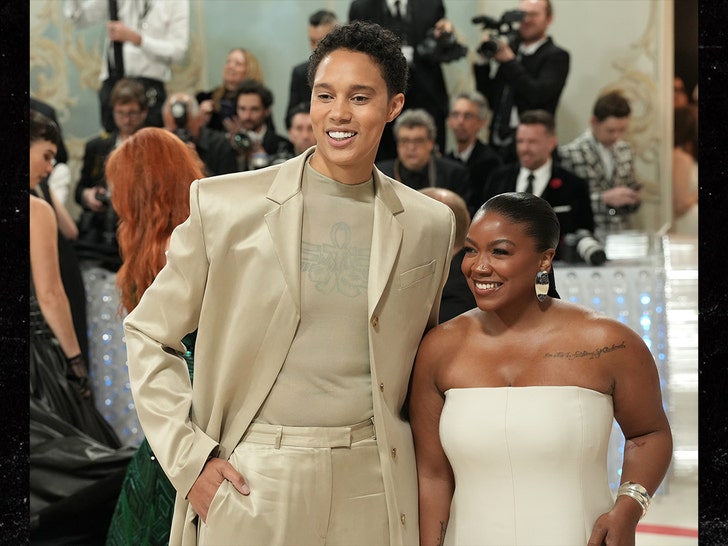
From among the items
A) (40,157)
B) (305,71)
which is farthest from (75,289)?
(305,71)

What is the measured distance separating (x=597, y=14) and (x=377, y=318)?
20.5 ft

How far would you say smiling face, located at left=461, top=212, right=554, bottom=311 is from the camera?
226cm

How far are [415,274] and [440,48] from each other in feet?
14.1

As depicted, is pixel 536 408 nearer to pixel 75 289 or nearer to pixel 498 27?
pixel 75 289

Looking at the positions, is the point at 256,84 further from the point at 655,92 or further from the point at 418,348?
the point at 418,348

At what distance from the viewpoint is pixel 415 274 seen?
237cm

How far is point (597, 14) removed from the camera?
7891 millimetres

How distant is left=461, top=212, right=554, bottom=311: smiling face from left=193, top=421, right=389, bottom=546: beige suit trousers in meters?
0.41

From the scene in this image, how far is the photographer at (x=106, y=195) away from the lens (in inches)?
238

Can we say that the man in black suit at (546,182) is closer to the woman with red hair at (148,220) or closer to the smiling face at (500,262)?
the woman with red hair at (148,220)

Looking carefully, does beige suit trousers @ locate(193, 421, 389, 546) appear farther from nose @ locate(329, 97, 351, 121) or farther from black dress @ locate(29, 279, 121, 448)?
black dress @ locate(29, 279, 121, 448)

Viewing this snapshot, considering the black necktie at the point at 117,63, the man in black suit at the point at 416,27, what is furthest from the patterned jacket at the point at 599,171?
the black necktie at the point at 117,63

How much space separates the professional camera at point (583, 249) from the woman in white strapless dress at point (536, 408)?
10.2 ft
